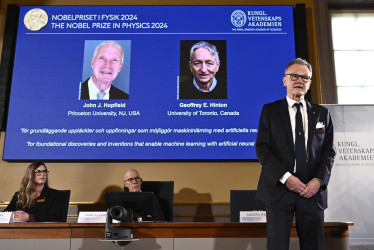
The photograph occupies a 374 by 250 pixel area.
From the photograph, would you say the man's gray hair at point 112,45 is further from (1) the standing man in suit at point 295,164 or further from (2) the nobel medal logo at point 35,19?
(1) the standing man in suit at point 295,164

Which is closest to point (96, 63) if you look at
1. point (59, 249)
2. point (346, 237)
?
point (59, 249)

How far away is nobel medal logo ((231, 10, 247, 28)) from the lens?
15.8 ft

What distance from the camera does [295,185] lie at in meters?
1.96

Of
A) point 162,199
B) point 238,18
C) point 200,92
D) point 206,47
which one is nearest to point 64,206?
point 162,199

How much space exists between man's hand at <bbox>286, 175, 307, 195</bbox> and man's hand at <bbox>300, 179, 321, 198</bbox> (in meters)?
0.01

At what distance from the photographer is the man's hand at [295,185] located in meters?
1.95

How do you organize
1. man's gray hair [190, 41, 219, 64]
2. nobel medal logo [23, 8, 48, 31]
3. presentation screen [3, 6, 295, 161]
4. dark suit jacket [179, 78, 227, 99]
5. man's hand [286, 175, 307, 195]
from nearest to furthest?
man's hand [286, 175, 307, 195], presentation screen [3, 6, 295, 161], dark suit jacket [179, 78, 227, 99], man's gray hair [190, 41, 219, 64], nobel medal logo [23, 8, 48, 31]

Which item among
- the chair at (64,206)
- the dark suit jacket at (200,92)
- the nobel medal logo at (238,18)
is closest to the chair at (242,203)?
the dark suit jacket at (200,92)

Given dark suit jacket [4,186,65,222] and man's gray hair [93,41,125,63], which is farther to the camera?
man's gray hair [93,41,125,63]

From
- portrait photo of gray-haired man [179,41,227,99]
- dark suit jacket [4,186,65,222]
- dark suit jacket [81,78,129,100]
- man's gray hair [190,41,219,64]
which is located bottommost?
dark suit jacket [4,186,65,222]

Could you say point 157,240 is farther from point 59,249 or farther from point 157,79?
point 157,79

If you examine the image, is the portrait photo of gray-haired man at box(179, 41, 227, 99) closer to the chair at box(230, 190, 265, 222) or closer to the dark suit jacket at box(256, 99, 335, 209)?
the chair at box(230, 190, 265, 222)

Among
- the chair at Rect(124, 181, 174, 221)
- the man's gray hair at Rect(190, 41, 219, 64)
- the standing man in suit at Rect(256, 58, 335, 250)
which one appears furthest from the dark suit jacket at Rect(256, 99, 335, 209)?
the man's gray hair at Rect(190, 41, 219, 64)

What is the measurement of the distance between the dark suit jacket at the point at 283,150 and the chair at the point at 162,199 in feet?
5.74
